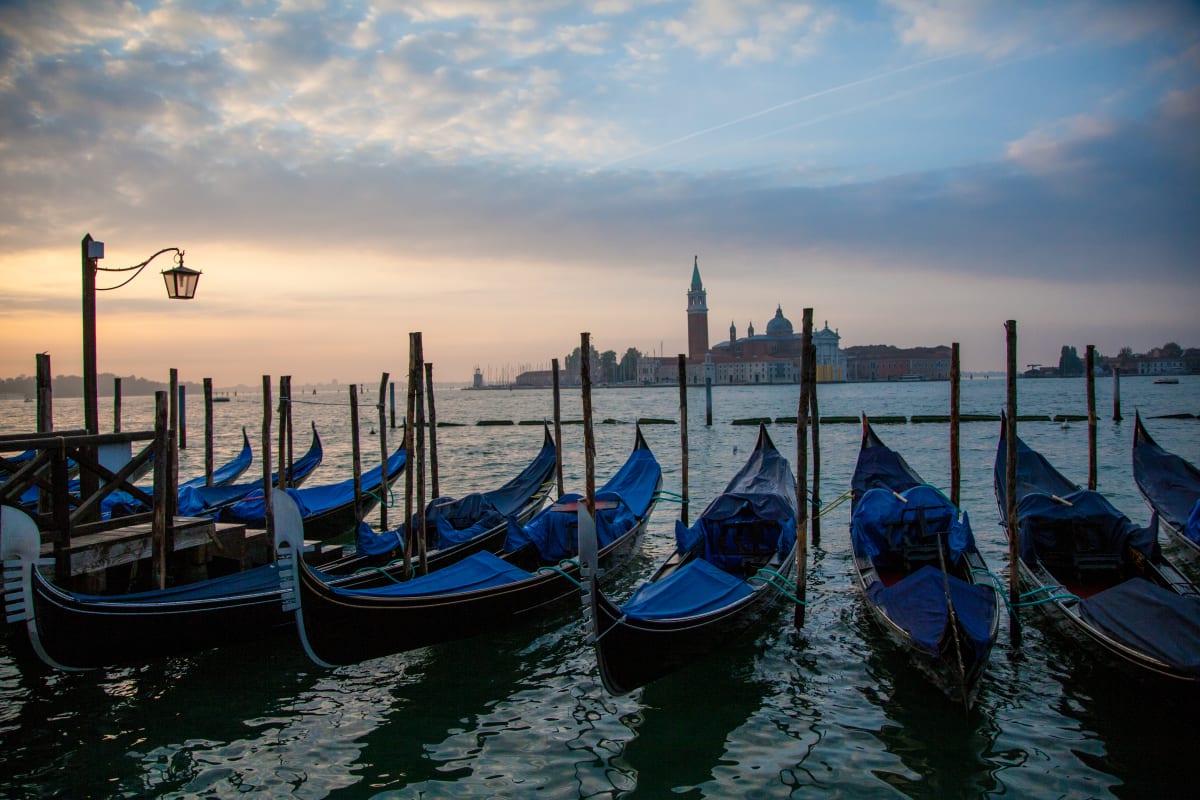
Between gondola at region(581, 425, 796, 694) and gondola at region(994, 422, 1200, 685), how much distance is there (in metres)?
1.60

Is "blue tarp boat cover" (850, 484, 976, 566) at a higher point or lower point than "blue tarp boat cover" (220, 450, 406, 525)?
higher

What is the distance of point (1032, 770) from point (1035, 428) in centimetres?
2363

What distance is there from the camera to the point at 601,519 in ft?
22.1

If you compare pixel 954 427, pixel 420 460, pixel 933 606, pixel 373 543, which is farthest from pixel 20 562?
pixel 954 427

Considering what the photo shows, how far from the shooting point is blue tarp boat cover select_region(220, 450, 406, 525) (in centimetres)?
743

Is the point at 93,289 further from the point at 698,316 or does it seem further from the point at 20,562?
the point at 698,316

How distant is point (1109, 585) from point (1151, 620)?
1321mm

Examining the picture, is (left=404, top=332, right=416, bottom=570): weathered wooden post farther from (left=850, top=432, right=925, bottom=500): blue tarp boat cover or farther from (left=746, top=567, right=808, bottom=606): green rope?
(left=850, top=432, right=925, bottom=500): blue tarp boat cover

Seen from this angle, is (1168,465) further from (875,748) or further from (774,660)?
(875,748)

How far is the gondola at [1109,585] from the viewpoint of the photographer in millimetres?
3604

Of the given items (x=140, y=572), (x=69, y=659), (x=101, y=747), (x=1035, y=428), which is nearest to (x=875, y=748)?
(x=101, y=747)

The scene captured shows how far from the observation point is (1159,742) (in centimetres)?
347

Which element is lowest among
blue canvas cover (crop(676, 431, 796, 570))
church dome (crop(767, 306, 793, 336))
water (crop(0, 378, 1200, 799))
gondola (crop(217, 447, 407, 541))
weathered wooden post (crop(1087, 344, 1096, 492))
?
water (crop(0, 378, 1200, 799))

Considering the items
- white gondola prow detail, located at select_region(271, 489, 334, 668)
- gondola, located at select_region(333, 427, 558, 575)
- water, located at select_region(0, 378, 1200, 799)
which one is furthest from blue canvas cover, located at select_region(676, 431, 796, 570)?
white gondola prow detail, located at select_region(271, 489, 334, 668)
